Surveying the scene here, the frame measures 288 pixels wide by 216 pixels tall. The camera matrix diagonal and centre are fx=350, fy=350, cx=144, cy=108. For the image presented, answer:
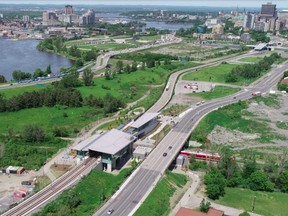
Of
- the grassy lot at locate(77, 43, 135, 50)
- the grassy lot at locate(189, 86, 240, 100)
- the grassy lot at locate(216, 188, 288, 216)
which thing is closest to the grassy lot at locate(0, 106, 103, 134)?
the grassy lot at locate(189, 86, 240, 100)

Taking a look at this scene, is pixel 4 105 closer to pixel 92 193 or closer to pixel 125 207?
pixel 92 193

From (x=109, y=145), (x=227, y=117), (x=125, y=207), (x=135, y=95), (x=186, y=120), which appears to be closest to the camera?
(x=125, y=207)

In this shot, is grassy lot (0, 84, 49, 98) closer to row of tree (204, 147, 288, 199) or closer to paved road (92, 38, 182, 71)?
paved road (92, 38, 182, 71)

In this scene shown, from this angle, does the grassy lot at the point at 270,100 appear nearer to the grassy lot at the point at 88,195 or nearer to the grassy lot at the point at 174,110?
the grassy lot at the point at 174,110

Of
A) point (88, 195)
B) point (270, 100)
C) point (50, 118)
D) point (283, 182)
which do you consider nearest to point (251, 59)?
point (270, 100)

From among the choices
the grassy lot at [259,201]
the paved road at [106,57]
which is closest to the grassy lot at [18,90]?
the paved road at [106,57]

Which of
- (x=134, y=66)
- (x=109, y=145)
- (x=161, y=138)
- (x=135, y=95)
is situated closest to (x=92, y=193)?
(x=109, y=145)
